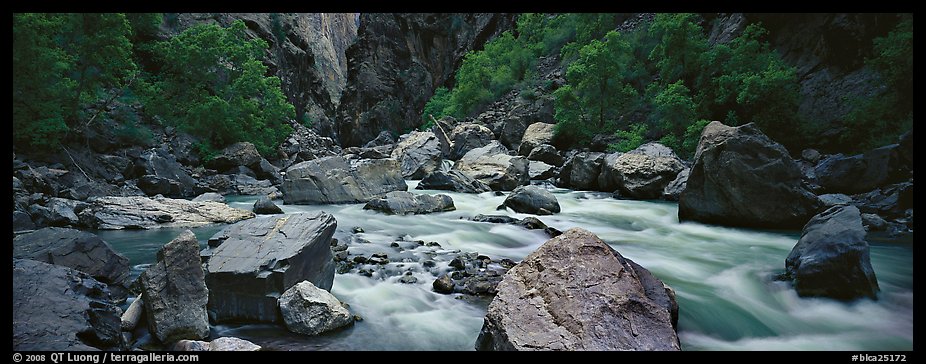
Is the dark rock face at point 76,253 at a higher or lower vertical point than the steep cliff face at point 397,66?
lower

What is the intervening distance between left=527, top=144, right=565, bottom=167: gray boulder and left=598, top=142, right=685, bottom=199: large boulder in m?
5.45

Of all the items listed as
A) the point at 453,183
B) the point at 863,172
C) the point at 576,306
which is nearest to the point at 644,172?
the point at 863,172

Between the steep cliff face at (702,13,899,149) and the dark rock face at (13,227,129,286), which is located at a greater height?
the steep cliff face at (702,13,899,149)

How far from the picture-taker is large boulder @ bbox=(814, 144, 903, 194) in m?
8.59

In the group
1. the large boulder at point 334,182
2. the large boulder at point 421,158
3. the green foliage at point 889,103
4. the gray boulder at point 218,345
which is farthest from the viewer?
the large boulder at point 421,158

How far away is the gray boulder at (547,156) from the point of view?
18.0 m

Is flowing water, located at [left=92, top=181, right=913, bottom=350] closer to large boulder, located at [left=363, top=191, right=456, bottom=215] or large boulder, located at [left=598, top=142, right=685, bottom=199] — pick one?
large boulder, located at [left=363, top=191, right=456, bottom=215]

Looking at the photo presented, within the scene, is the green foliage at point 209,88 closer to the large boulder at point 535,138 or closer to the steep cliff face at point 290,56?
the steep cliff face at point 290,56

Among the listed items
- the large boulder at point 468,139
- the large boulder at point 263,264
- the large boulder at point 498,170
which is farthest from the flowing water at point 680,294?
the large boulder at point 468,139

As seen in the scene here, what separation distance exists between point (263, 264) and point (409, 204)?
19.3ft

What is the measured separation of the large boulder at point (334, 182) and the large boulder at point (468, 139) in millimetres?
11141

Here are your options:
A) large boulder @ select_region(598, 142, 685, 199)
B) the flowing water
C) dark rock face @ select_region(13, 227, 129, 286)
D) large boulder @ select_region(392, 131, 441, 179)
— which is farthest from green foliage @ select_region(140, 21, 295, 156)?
large boulder @ select_region(598, 142, 685, 199)

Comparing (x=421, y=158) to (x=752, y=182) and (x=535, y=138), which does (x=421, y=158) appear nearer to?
(x=535, y=138)
